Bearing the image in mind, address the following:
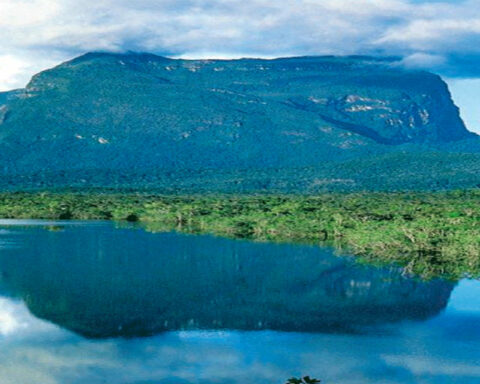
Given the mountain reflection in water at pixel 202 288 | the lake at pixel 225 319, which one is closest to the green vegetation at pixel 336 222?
the mountain reflection in water at pixel 202 288

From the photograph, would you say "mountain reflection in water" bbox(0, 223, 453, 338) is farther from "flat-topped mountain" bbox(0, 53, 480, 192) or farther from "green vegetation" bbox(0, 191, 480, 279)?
"flat-topped mountain" bbox(0, 53, 480, 192)

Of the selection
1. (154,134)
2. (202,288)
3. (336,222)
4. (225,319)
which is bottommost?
(202,288)

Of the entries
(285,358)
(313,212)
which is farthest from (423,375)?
(313,212)

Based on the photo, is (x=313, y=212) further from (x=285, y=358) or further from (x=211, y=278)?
(x=285, y=358)

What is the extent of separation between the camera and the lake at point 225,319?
891 inches

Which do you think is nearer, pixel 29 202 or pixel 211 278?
pixel 211 278

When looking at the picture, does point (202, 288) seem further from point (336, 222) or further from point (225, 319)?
point (336, 222)

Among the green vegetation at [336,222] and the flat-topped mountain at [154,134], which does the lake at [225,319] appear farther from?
the flat-topped mountain at [154,134]

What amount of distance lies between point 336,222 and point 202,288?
24.7 metres

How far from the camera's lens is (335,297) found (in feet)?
113

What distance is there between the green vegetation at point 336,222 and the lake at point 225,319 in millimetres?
3124

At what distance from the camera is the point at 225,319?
2923 cm

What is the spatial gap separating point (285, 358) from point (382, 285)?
13138 mm

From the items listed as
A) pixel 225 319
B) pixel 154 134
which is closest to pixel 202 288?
pixel 225 319
